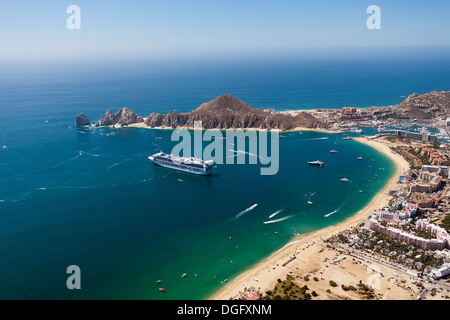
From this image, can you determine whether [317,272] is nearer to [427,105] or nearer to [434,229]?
[434,229]

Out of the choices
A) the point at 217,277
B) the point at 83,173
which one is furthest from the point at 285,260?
the point at 83,173

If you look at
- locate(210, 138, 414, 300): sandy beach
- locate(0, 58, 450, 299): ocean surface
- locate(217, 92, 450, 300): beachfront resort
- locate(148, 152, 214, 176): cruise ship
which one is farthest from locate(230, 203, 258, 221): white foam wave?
locate(148, 152, 214, 176): cruise ship

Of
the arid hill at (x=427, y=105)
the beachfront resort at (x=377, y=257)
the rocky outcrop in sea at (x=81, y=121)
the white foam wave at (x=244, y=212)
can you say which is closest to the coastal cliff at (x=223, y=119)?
the rocky outcrop in sea at (x=81, y=121)

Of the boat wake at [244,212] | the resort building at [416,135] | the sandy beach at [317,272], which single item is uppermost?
the resort building at [416,135]

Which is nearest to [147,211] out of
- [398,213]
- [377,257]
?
[377,257]

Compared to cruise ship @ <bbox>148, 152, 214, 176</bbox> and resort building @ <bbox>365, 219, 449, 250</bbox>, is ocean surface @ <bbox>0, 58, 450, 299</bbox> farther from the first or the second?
resort building @ <bbox>365, 219, 449, 250</bbox>

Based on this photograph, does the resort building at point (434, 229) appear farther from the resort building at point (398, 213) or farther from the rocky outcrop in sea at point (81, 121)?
the rocky outcrop in sea at point (81, 121)
